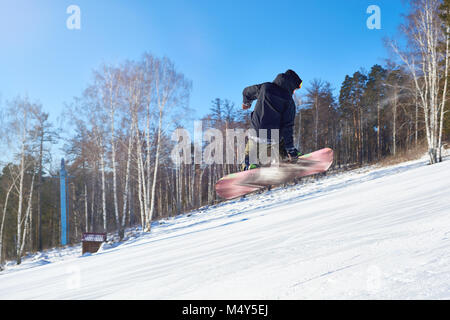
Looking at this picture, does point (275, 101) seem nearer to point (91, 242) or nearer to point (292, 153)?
point (292, 153)

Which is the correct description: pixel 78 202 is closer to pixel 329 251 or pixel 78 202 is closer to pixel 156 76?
pixel 156 76

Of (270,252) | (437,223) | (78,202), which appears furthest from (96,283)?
(78,202)

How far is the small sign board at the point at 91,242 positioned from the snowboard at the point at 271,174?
7.92 metres

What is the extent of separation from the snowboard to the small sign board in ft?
26.0

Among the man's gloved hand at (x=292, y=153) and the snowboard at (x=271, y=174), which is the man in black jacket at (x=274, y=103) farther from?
the snowboard at (x=271, y=174)

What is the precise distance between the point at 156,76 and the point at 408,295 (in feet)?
37.6

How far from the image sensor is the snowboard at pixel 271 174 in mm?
3346

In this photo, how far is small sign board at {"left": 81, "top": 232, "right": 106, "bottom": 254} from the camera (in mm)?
9688

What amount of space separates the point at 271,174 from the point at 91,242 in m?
9.03

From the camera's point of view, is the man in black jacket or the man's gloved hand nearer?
the man in black jacket

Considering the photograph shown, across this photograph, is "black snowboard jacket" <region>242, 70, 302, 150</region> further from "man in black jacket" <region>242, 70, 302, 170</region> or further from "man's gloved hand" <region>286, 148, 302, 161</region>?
"man's gloved hand" <region>286, 148, 302, 161</region>

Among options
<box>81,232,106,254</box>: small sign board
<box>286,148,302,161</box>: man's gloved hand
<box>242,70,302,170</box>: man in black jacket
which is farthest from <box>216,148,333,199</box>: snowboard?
<box>81,232,106,254</box>: small sign board

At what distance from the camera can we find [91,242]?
976cm

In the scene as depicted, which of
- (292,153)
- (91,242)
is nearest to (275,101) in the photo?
(292,153)
